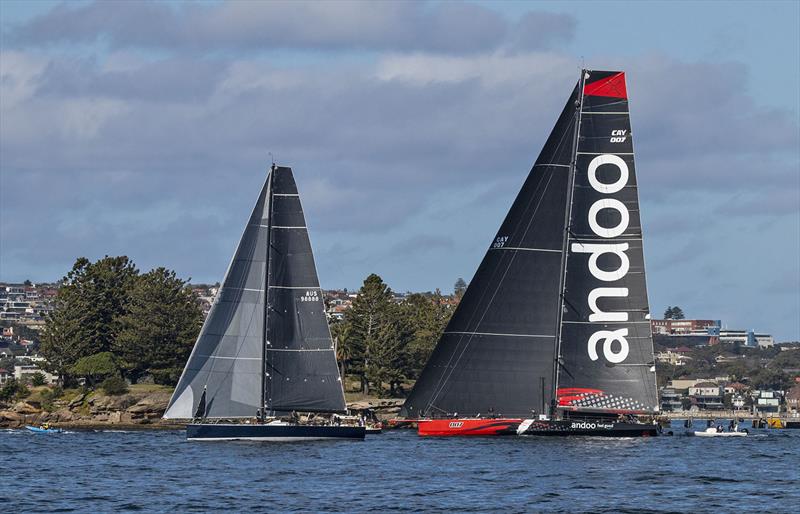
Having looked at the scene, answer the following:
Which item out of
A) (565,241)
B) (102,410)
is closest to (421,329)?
(102,410)

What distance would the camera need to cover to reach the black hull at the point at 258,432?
8062cm

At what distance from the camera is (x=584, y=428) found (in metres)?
80.7

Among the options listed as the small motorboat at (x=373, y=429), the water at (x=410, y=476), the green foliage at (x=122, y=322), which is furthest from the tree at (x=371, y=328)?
the water at (x=410, y=476)

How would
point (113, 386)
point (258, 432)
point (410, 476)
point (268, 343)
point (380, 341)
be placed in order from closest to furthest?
point (410, 476) < point (258, 432) < point (268, 343) < point (113, 386) < point (380, 341)

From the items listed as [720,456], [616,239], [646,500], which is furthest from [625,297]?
[646,500]

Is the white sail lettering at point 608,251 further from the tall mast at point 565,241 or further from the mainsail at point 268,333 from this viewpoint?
the mainsail at point 268,333

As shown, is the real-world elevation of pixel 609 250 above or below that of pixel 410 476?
above

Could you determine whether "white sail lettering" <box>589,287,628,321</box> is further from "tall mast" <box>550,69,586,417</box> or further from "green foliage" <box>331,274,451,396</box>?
"green foliage" <box>331,274,451,396</box>

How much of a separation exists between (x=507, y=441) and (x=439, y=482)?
60.2ft

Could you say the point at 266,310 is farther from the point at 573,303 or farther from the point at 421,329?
the point at 421,329

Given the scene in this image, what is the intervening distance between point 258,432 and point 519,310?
50.8 feet

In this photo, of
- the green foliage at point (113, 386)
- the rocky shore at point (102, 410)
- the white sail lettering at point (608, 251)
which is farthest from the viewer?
the green foliage at point (113, 386)

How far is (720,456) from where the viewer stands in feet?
262

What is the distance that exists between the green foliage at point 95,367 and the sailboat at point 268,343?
58.6 m
